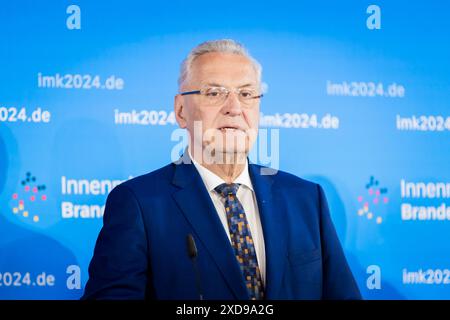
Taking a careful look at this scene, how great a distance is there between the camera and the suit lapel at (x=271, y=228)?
8.22 feet

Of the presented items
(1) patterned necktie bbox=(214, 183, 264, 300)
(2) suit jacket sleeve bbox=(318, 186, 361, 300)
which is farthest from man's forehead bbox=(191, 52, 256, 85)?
(2) suit jacket sleeve bbox=(318, 186, 361, 300)

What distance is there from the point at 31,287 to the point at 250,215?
5.15ft

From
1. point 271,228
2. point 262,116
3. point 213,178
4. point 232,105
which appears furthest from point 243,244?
point 262,116

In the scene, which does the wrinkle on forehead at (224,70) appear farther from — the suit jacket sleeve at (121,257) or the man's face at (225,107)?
the suit jacket sleeve at (121,257)

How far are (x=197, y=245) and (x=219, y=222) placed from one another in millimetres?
130

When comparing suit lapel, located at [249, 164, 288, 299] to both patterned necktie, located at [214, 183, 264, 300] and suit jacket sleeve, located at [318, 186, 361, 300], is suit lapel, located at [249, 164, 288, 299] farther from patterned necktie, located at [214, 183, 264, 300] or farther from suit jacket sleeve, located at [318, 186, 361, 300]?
suit jacket sleeve, located at [318, 186, 361, 300]

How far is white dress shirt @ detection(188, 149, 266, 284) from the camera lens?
263cm

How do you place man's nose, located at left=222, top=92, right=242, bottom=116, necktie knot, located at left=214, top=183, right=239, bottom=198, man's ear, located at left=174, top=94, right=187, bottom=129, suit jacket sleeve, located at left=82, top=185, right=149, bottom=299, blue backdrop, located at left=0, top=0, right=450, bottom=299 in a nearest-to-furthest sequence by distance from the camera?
suit jacket sleeve, located at left=82, top=185, right=149, bottom=299
necktie knot, located at left=214, top=183, right=239, bottom=198
man's nose, located at left=222, top=92, right=242, bottom=116
man's ear, located at left=174, top=94, right=187, bottom=129
blue backdrop, located at left=0, top=0, right=450, bottom=299

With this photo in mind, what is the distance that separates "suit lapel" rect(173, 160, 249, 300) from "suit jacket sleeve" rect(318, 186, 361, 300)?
1.28 ft

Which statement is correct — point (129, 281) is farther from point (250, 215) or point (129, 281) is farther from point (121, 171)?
point (121, 171)

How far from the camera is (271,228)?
262 centimetres

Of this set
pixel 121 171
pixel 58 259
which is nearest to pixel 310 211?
pixel 121 171

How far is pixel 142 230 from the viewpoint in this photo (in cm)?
253

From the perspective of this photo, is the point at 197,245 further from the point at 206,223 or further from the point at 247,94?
the point at 247,94
